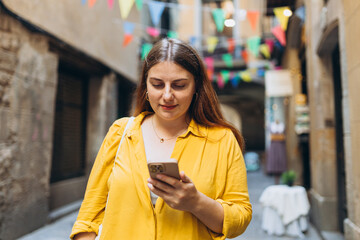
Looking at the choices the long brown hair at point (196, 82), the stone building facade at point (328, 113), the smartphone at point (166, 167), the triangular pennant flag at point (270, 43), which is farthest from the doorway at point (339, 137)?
the triangular pennant flag at point (270, 43)

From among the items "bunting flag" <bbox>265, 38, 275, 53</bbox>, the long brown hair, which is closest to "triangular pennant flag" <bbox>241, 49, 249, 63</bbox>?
"bunting flag" <bbox>265, 38, 275, 53</bbox>

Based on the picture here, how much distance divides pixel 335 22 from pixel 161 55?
378cm

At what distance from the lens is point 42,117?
505 cm

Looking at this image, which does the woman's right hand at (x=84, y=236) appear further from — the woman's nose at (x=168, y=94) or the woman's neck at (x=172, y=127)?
the woman's nose at (x=168, y=94)

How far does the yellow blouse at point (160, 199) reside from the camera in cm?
133

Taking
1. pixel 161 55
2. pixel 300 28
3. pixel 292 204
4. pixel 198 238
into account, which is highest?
pixel 300 28

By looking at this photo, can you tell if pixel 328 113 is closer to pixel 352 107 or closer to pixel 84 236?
pixel 352 107

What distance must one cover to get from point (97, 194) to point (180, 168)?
45 cm

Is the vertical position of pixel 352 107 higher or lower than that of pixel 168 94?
higher

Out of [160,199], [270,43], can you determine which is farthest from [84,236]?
[270,43]

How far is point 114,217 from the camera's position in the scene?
4.57 feet

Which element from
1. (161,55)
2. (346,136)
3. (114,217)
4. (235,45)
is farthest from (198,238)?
(235,45)

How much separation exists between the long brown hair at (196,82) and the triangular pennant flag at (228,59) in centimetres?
1172

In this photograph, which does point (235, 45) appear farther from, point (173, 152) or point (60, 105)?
point (173, 152)
